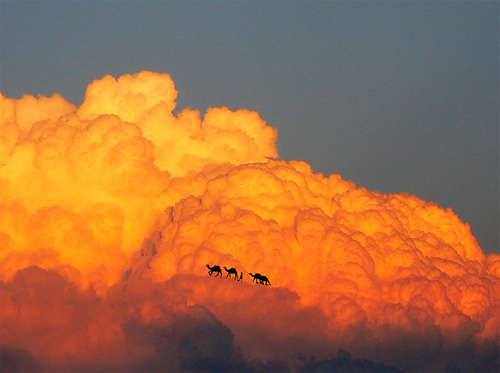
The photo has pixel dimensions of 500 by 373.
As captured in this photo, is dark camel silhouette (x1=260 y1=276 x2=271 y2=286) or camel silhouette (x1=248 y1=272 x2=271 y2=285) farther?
dark camel silhouette (x1=260 y1=276 x2=271 y2=286)

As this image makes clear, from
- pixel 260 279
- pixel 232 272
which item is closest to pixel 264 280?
pixel 260 279

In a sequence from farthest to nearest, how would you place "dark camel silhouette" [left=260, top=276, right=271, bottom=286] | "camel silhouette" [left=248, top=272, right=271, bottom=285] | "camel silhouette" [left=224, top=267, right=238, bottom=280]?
1. "dark camel silhouette" [left=260, top=276, right=271, bottom=286]
2. "camel silhouette" [left=248, top=272, right=271, bottom=285]
3. "camel silhouette" [left=224, top=267, right=238, bottom=280]

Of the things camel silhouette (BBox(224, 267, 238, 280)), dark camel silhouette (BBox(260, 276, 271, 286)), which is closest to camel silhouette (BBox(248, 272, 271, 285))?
dark camel silhouette (BBox(260, 276, 271, 286))

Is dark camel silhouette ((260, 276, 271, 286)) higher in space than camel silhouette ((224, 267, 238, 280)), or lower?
lower

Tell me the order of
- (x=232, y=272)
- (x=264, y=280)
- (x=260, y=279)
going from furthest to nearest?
(x=264, y=280)
(x=260, y=279)
(x=232, y=272)

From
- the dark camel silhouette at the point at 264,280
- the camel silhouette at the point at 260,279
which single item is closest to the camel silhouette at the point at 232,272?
the camel silhouette at the point at 260,279

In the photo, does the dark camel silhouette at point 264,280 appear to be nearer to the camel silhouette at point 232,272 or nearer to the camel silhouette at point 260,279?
the camel silhouette at point 260,279

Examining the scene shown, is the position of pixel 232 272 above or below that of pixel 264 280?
above

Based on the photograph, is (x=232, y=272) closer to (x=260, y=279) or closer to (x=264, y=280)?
(x=260, y=279)

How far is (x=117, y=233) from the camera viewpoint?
194625 mm

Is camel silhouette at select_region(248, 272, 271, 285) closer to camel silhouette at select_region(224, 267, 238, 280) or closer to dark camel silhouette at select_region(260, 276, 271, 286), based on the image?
dark camel silhouette at select_region(260, 276, 271, 286)

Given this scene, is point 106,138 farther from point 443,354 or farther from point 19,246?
point 443,354

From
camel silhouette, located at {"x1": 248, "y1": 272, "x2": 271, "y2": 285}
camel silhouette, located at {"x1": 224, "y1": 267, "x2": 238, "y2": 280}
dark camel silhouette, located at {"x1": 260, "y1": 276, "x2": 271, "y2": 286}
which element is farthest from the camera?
dark camel silhouette, located at {"x1": 260, "y1": 276, "x2": 271, "y2": 286}

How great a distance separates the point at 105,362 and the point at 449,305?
50295 mm
